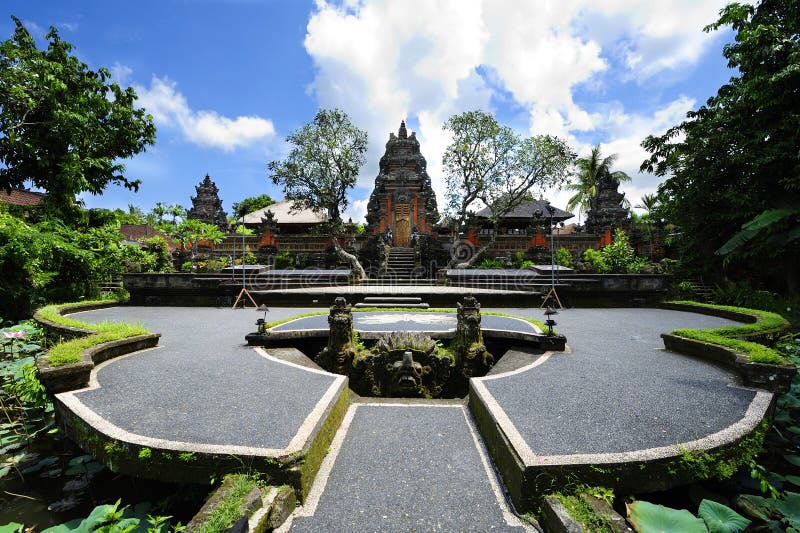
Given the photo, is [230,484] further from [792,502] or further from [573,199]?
[573,199]

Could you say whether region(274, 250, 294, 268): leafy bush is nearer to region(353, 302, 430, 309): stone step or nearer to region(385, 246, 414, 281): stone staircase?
region(385, 246, 414, 281): stone staircase

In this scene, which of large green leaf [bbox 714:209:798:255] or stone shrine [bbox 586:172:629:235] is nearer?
large green leaf [bbox 714:209:798:255]

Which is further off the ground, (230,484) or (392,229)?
(392,229)

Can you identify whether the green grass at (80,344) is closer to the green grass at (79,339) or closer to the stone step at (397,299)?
the green grass at (79,339)

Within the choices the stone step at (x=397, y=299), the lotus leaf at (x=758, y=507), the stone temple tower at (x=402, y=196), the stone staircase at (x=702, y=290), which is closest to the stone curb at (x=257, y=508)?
the lotus leaf at (x=758, y=507)

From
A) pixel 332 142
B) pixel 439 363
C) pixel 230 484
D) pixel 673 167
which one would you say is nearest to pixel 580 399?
pixel 439 363

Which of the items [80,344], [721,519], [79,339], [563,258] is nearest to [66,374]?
[80,344]

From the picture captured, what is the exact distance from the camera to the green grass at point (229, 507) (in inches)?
77.0

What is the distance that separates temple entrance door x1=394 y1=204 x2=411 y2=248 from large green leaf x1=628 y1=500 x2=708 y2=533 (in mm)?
21416

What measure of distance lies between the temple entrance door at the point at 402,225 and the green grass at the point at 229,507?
69.1 ft

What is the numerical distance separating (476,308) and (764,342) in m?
4.79

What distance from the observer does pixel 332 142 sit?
65.4 feet

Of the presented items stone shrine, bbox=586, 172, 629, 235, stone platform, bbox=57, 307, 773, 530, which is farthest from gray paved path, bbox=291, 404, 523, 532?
stone shrine, bbox=586, 172, 629, 235

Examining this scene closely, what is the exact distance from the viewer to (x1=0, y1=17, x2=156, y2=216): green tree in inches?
413
